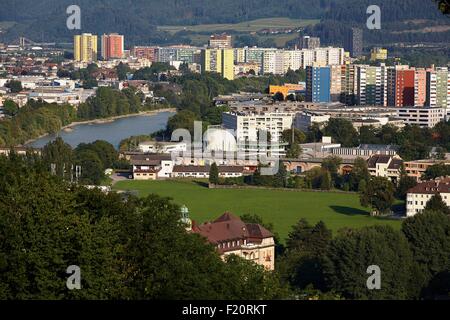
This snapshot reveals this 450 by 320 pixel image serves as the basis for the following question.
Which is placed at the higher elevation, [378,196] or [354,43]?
[378,196]

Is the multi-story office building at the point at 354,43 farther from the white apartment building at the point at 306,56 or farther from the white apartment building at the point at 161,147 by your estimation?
the white apartment building at the point at 161,147

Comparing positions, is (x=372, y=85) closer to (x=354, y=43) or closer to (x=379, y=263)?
(x=379, y=263)

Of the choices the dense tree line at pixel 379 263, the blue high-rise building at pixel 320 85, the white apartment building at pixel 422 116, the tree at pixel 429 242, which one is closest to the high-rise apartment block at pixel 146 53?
the blue high-rise building at pixel 320 85

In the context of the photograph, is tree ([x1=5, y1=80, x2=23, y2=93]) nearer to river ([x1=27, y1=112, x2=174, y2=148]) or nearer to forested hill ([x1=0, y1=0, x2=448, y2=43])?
river ([x1=27, y1=112, x2=174, y2=148])

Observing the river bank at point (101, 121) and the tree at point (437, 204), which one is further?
the river bank at point (101, 121)

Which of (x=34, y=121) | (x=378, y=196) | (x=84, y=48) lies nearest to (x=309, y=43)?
(x=84, y=48)

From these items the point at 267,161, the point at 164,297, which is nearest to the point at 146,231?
the point at 164,297

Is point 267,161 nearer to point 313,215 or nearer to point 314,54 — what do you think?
point 313,215

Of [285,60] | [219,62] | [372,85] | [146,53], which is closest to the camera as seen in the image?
[372,85]
